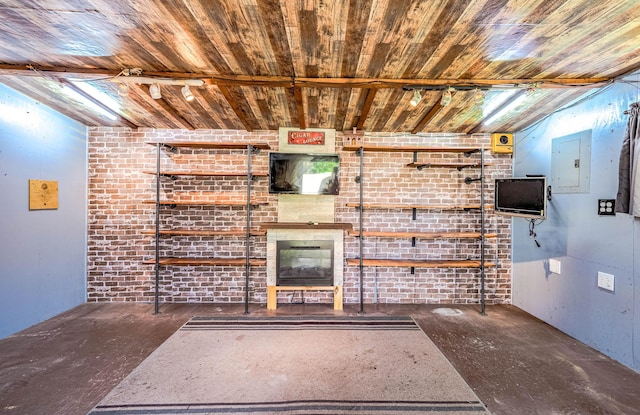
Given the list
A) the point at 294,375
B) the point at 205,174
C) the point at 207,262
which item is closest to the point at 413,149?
the point at 205,174

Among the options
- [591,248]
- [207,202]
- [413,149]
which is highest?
[413,149]

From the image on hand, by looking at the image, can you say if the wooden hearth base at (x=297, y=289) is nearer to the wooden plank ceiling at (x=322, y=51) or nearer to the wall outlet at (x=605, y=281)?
the wooden plank ceiling at (x=322, y=51)

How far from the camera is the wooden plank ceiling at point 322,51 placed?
1730 millimetres

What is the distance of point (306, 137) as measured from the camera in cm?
405

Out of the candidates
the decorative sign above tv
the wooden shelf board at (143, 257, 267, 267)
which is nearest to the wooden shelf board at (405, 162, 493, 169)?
the decorative sign above tv

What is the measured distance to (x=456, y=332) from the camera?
3213 millimetres

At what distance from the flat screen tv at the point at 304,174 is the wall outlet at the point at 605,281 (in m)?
2.79

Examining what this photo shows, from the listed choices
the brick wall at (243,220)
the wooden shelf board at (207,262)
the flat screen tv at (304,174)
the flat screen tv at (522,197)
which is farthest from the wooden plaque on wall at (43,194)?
the flat screen tv at (522,197)

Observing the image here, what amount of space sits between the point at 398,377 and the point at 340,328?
1.03m

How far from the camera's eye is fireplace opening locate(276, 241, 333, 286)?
3857 mm

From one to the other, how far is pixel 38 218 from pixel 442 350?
454 centimetres

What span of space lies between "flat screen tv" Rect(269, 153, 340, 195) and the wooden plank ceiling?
704 millimetres

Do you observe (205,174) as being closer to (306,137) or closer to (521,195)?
(306,137)

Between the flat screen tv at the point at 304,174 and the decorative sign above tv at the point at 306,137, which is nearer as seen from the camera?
the flat screen tv at the point at 304,174
